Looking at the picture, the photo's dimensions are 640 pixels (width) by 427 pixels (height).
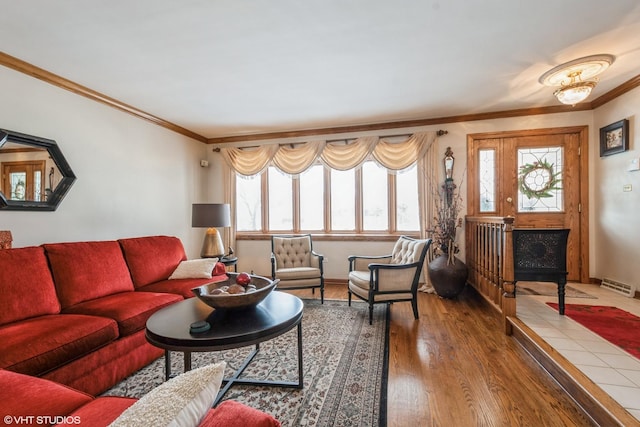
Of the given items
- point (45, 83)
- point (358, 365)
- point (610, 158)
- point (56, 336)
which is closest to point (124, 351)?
point (56, 336)

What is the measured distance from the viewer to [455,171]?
4242mm

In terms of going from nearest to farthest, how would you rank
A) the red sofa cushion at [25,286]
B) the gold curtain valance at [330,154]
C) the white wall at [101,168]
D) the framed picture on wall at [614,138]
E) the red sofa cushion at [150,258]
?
the red sofa cushion at [25,286] → the white wall at [101,168] → the red sofa cushion at [150,258] → the framed picture on wall at [614,138] → the gold curtain valance at [330,154]

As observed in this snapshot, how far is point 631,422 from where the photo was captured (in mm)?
1431

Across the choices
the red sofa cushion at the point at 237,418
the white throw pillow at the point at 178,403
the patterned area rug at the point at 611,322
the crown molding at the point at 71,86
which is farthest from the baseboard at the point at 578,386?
the crown molding at the point at 71,86

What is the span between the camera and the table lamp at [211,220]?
3.81m

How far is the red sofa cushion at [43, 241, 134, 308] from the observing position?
231cm

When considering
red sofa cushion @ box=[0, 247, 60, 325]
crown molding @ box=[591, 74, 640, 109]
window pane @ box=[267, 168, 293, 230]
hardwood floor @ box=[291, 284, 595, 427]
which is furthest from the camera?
window pane @ box=[267, 168, 293, 230]

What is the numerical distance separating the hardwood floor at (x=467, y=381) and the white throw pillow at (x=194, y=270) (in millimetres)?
2047

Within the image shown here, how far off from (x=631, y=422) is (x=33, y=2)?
166 inches

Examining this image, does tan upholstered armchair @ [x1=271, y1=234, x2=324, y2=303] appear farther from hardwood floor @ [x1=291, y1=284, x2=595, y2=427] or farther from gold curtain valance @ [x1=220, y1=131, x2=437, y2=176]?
hardwood floor @ [x1=291, y1=284, x2=595, y2=427]

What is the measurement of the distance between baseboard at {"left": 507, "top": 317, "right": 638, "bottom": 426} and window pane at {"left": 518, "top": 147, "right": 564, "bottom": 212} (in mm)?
2286

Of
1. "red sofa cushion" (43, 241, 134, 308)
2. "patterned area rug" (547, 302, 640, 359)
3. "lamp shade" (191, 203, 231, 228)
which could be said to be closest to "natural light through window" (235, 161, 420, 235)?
"lamp shade" (191, 203, 231, 228)

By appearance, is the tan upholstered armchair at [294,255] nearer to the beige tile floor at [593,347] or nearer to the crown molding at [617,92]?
the beige tile floor at [593,347]

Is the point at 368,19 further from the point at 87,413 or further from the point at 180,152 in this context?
the point at 180,152
